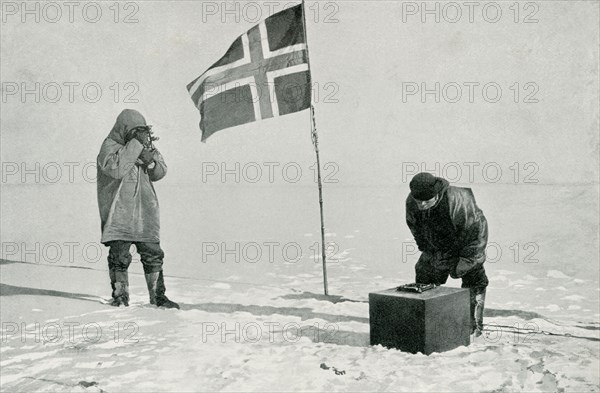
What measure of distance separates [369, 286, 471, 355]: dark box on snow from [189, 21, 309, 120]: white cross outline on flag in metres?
1.47

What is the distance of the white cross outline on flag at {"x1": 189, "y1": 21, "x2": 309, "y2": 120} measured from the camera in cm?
364

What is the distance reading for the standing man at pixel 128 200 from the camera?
3527 mm

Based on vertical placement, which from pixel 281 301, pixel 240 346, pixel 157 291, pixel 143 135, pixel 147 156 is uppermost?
pixel 143 135

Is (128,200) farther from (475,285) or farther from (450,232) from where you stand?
(475,285)

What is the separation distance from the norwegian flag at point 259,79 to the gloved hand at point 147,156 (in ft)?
1.07

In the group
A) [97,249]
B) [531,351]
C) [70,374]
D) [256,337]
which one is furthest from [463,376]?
[97,249]

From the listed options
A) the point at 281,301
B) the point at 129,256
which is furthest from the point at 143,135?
the point at 281,301

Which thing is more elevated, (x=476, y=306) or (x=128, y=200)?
(x=128, y=200)

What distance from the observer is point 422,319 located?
8.77ft

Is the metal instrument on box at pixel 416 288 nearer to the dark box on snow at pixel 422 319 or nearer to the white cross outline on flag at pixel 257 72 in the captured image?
the dark box on snow at pixel 422 319

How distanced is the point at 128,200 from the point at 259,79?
108 centimetres

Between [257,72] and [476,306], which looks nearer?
[476,306]

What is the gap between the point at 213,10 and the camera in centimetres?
358

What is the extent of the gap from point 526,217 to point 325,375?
5.09ft
